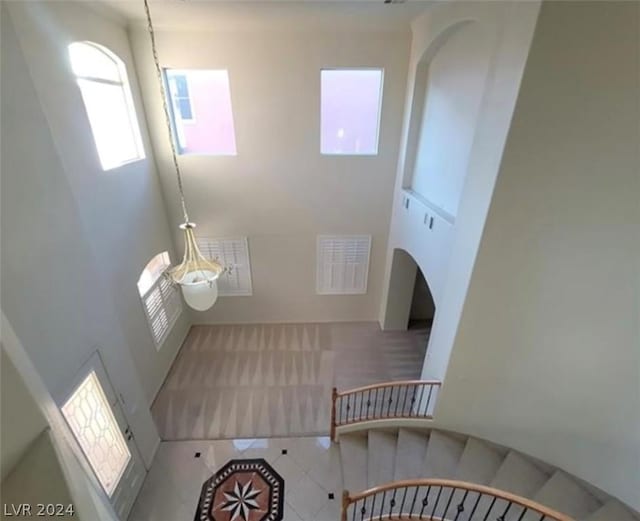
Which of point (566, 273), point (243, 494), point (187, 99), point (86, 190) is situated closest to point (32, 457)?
point (86, 190)

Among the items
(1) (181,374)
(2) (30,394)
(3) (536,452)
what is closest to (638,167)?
(3) (536,452)

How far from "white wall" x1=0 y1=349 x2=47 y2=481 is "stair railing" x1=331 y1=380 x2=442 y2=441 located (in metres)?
3.96

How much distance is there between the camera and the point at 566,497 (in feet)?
13.1

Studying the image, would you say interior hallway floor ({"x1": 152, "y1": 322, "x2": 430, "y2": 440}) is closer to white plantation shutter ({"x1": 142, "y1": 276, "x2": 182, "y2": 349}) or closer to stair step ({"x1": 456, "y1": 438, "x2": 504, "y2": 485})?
white plantation shutter ({"x1": 142, "y1": 276, "x2": 182, "y2": 349})

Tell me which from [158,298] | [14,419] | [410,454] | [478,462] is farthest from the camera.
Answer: [158,298]

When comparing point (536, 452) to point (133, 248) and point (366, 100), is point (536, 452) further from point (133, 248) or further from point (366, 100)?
point (133, 248)

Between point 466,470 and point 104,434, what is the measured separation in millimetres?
4751

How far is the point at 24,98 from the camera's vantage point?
2977 mm

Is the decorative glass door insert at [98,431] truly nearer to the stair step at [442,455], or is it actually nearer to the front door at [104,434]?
the front door at [104,434]

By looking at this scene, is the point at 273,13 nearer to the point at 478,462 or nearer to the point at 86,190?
the point at 86,190

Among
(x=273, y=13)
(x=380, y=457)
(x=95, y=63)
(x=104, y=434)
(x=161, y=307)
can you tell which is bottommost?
(x=380, y=457)

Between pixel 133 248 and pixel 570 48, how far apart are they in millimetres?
6189

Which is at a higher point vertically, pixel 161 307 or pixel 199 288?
→ pixel 199 288

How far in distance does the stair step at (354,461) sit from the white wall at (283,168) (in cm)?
342
